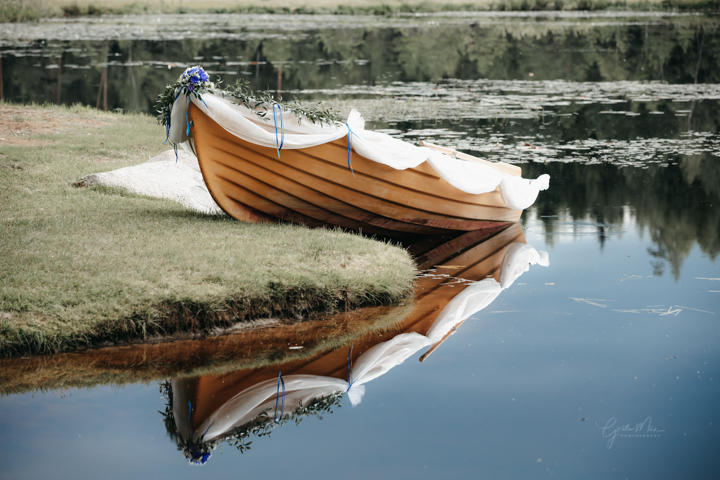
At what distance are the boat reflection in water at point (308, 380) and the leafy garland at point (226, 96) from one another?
1.98 metres

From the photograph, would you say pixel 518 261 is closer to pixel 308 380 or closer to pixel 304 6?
pixel 308 380

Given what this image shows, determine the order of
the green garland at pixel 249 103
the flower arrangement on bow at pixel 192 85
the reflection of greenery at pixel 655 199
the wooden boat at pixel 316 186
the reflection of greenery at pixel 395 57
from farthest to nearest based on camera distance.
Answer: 1. the reflection of greenery at pixel 395 57
2. the reflection of greenery at pixel 655 199
3. the wooden boat at pixel 316 186
4. the green garland at pixel 249 103
5. the flower arrangement on bow at pixel 192 85

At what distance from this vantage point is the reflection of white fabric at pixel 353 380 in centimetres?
574

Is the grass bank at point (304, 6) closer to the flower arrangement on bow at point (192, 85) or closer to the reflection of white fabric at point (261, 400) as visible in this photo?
the flower arrangement on bow at point (192, 85)

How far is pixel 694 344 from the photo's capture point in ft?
23.2

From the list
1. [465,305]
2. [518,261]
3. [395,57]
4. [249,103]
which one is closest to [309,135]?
[249,103]

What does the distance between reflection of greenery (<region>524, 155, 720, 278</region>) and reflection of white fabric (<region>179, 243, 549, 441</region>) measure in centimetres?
250

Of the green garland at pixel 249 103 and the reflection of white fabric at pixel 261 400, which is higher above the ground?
the green garland at pixel 249 103

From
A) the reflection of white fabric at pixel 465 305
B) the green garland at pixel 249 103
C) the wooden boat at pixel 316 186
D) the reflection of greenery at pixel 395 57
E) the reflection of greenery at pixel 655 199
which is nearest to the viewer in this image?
the reflection of white fabric at pixel 465 305

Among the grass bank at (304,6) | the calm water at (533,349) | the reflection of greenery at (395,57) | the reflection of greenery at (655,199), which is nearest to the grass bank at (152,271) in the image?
the calm water at (533,349)

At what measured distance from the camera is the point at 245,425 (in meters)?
5.65

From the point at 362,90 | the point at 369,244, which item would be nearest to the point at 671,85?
the point at 362,90

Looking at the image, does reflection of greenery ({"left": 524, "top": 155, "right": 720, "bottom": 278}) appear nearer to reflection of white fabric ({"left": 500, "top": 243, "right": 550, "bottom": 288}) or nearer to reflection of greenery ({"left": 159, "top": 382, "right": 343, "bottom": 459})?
reflection of white fabric ({"left": 500, "top": 243, "right": 550, "bottom": 288})

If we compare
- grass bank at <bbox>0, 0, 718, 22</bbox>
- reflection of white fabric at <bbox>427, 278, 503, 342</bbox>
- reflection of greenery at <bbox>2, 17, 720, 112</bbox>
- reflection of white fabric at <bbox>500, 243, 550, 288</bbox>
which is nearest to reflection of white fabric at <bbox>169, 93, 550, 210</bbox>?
reflection of white fabric at <bbox>500, 243, 550, 288</bbox>
